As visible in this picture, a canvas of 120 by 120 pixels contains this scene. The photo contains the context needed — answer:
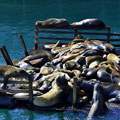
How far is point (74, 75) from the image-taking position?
10109 millimetres

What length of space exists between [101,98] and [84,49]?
4.02m

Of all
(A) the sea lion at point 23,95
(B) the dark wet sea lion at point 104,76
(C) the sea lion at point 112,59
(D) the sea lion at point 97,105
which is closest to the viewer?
(D) the sea lion at point 97,105

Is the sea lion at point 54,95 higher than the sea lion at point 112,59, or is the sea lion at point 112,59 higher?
the sea lion at point 112,59

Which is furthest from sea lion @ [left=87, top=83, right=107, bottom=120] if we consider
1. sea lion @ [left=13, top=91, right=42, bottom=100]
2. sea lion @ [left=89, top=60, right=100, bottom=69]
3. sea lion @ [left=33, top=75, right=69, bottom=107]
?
sea lion @ [left=89, top=60, right=100, bottom=69]

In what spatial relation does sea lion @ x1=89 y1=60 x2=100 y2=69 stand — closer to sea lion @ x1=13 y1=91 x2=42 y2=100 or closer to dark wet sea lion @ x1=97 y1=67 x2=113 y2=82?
dark wet sea lion @ x1=97 y1=67 x2=113 y2=82

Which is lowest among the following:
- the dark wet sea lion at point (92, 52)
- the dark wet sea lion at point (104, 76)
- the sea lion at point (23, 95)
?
the sea lion at point (23, 95)

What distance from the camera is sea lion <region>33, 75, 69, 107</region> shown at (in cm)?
856

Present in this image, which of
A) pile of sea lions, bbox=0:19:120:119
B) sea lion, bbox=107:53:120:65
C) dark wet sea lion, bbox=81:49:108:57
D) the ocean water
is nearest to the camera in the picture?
the ocean water

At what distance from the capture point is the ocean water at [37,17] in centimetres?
851

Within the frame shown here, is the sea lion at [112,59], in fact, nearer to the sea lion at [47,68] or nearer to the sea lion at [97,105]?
the sea lion at [47,68]

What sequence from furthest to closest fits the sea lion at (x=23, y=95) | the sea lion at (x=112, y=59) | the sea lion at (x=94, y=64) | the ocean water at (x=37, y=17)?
the sea lion at (x=112, y=59) → the sea lion at (x=94, y=64) → the sea lion at (x=23, y=95) → the ocean water at (x=37, y=17)

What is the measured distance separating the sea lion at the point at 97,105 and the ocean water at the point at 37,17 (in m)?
0.19

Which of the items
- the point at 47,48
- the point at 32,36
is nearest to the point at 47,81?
the point at 47,48

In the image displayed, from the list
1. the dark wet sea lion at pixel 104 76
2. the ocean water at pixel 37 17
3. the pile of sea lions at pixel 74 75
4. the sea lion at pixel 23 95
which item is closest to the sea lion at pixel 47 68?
the pile of sea lions at pixel 74 75
